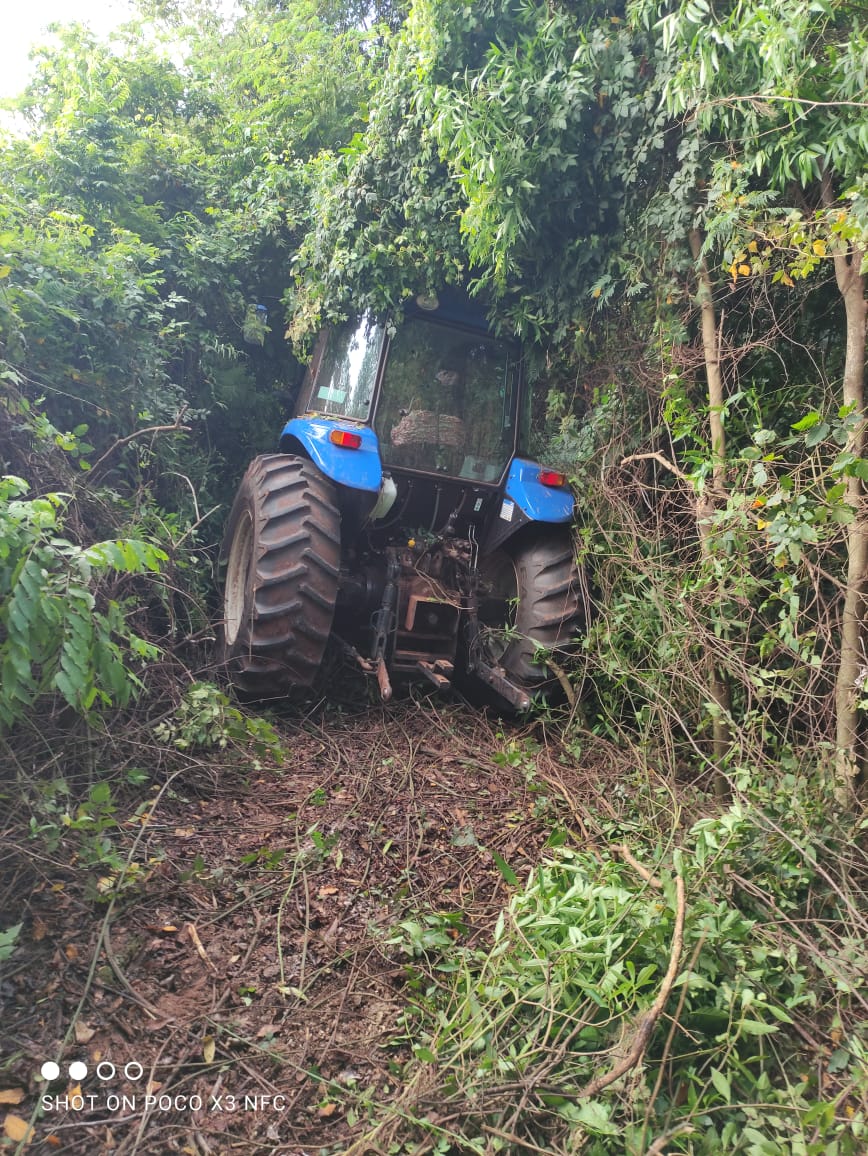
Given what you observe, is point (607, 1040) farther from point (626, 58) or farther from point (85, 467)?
point (626, 58)

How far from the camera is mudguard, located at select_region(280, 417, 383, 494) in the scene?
3.72 metres

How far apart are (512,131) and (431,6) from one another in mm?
811

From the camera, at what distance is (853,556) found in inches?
95.5

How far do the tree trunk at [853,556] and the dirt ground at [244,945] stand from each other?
0.97 meters

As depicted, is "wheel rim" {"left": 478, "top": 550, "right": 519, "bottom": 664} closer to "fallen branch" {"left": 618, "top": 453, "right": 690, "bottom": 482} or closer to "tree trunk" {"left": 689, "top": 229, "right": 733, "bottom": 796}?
"fallen branch" {"left": 618, "top": 453, "right": 690, "bottom": 482}

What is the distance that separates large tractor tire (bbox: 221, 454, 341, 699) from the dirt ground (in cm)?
52

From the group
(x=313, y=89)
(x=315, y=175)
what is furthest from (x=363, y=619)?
(x=313, y=89)

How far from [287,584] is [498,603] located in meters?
1.29

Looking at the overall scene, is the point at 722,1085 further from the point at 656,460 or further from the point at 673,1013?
the point at 656,460

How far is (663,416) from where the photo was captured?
3.27 meters

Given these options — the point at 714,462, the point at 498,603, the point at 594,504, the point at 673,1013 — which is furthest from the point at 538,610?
the point at 673,1013

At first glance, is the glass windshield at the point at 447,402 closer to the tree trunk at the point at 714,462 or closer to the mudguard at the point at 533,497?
the mudguard at the point at 533,497

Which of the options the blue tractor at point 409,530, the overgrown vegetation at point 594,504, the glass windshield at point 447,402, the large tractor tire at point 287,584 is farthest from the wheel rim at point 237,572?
the glass windshield at point 447,402

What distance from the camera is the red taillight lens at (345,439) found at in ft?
12.4
